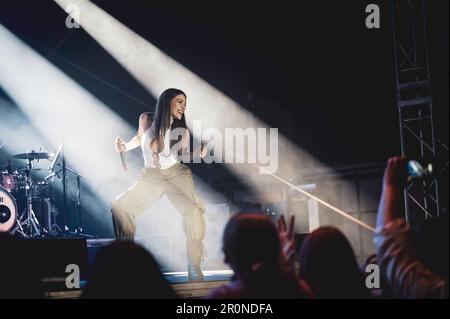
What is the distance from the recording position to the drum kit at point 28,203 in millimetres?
9586

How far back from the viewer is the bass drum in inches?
375

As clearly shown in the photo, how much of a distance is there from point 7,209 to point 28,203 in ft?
2.04

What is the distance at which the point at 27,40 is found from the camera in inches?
408

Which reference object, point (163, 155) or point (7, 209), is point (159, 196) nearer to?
point (163, 155)

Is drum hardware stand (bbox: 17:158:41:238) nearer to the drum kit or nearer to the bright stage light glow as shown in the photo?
the drum kit

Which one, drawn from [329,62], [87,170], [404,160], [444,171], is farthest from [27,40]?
[404,160]

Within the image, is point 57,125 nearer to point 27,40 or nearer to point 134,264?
point 27,40

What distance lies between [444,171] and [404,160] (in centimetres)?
468

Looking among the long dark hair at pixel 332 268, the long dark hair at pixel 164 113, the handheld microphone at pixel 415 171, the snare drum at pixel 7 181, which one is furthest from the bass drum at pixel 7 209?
the handheld microphone at pixel 415 171

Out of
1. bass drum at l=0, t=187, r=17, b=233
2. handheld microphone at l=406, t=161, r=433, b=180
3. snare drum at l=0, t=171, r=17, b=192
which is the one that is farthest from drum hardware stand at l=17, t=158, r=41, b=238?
handheld microphone at l=406, t=161, r=433, b=180

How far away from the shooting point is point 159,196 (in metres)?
5.80

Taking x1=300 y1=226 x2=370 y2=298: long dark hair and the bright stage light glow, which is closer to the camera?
x1=300 y1=226 x2=370 y2=298: long dark hair

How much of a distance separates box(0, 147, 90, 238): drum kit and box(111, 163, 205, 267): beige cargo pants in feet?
13.2

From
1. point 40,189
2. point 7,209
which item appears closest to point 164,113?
point 7,209
